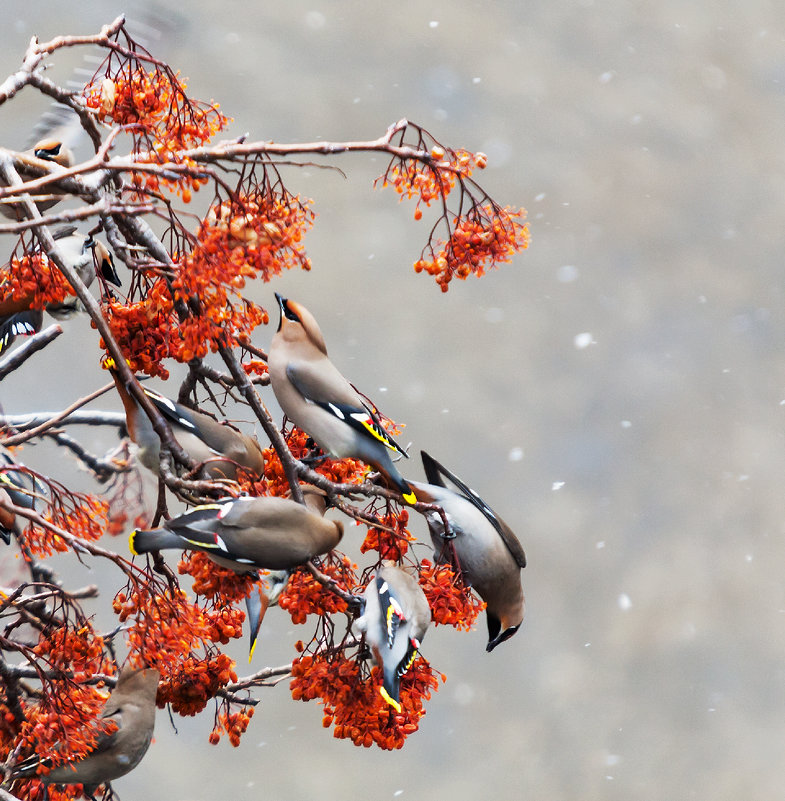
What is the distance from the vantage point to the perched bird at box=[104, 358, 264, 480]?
1402 mm

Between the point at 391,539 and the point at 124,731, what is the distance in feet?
1.90

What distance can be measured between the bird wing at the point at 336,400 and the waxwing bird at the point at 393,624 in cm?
20

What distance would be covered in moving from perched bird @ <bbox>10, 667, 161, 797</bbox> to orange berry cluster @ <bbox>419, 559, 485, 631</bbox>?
0.49 meters

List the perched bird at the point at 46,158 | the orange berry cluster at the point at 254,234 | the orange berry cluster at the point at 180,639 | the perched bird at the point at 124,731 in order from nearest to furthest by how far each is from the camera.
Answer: the orange berry cluster at the point at 254,234
the orange berry cluster at the point at 180,639
the perched bird at the point at 124,731
the perched bird at the point at 46,158

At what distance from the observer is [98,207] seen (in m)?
1.03

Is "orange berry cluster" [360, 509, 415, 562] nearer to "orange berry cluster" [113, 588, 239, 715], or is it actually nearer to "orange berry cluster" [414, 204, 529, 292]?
"orange berry cluster" [113, 588, 239, 715]

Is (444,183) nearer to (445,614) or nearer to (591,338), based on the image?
(445,614)

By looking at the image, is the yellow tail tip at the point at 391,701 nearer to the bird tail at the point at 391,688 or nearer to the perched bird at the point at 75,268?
the bird tail at the point at 391,688

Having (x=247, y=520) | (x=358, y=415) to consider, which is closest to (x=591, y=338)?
(x=358, y=415)

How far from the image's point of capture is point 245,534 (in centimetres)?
122

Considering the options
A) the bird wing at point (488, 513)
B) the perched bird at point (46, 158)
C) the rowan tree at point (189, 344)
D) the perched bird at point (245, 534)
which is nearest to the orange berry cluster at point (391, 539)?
the rowan tree at point (189, 344)

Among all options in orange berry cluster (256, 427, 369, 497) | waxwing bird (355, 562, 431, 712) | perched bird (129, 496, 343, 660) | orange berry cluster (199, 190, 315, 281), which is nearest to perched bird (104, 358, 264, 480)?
orange berry cluster (256, 427, 369, 497)

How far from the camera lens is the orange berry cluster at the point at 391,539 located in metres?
1.42

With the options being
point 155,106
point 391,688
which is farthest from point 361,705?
point 155,106
